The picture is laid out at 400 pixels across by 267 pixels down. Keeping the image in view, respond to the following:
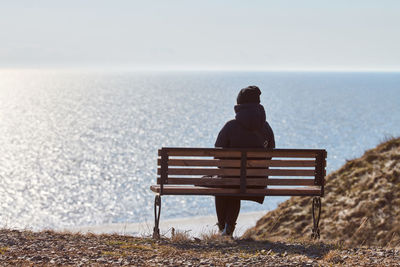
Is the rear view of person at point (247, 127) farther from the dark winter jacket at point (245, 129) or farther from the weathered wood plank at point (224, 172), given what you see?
the weathered wood plank at point (224, 172)

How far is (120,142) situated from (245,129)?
83.2m

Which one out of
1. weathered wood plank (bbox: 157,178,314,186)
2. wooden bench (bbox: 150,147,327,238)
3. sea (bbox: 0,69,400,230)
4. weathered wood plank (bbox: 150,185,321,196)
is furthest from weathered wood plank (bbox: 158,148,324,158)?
sea (bbox: 0,69,400,230)

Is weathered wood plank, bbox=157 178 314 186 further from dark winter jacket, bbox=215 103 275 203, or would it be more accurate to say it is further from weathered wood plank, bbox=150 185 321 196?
dark winter jacket, bbox=215 103 275 203

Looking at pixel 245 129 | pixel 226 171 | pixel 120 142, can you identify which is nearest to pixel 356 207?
pixel 245 129

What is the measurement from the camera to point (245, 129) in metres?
9.13

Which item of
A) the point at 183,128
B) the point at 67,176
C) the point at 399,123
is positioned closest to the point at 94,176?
the point at 67,176

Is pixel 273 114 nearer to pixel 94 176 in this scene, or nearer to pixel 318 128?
pixel 318 128

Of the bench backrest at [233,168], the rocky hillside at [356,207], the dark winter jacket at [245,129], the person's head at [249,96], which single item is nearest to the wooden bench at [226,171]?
the bench backrest at [233,168]

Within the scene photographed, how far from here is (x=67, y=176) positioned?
210 ft

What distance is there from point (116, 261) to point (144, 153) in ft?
237

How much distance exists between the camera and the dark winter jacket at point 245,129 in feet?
29.7

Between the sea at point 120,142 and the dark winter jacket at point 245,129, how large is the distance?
11.0ft

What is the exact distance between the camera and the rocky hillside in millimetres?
16375

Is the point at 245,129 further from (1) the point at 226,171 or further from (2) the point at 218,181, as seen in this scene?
(2) the point at 218,181
